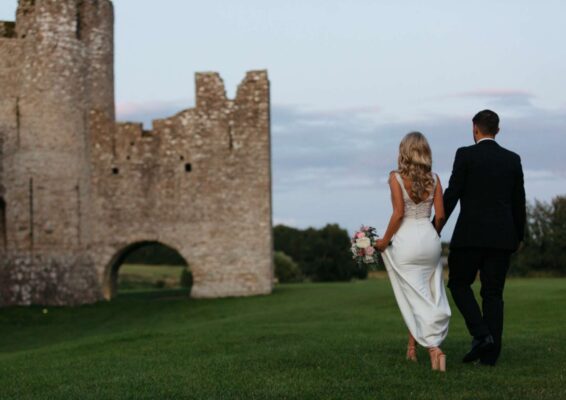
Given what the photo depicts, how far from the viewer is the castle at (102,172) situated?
1156 inches

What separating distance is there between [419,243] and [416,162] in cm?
76

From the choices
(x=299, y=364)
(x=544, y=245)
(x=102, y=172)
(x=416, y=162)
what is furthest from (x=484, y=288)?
(x=544, y=245)

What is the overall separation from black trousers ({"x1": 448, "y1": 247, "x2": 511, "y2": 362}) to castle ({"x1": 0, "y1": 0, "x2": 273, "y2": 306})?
21011 mm

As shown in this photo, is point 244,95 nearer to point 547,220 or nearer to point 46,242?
point 46,242

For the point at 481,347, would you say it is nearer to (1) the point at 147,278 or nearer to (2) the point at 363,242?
(2) the point at 363,242

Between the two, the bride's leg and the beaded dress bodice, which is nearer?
the beaded dress bodice

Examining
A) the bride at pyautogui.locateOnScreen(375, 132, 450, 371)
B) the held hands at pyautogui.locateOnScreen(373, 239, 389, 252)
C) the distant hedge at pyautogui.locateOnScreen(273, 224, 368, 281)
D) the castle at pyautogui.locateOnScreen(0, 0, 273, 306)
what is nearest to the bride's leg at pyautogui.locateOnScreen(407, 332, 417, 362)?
the bride at pyautogui.locateOnScreen(375, 132, 450, 371)

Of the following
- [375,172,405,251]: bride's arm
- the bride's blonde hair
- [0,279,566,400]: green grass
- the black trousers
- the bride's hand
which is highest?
the bride's blonde hair

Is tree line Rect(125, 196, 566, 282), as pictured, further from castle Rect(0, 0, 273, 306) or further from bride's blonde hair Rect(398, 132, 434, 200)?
bride's blonde hair Rect(398, 132, 434, 200)

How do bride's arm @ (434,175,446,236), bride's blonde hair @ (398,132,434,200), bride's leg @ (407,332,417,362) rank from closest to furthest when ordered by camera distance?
1. bride's blonde hair @ (398,132,434,200)
2. bride's arm @ (434,175,446,236)
3. bride's leg @ (407,332,417,362)

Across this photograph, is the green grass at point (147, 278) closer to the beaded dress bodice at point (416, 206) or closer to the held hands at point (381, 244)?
the held hands at point (381, 244)

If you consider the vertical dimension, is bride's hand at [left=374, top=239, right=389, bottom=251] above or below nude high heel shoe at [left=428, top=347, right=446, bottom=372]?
above

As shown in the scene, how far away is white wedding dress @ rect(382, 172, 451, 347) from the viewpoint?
902 cm

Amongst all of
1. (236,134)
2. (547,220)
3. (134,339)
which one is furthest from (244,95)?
(547,220)
